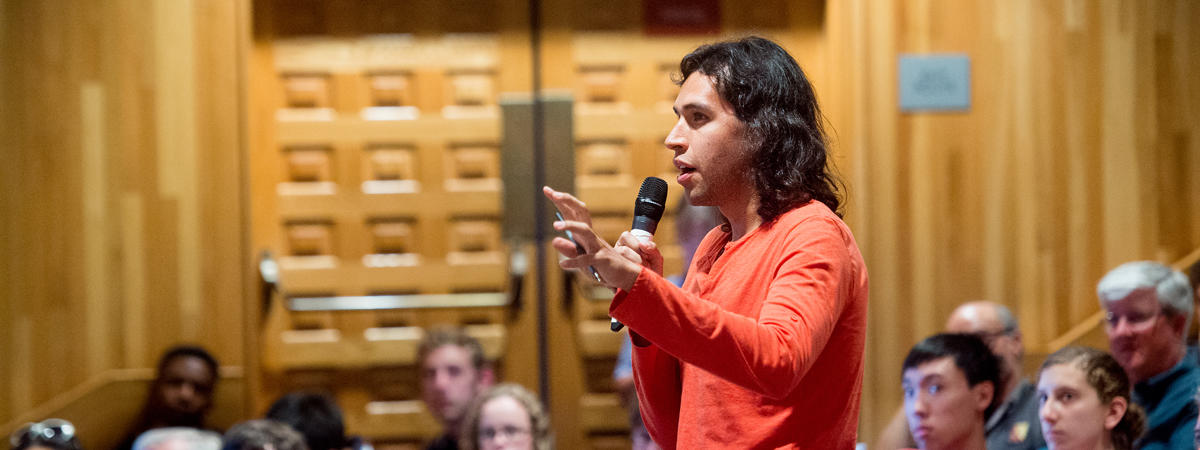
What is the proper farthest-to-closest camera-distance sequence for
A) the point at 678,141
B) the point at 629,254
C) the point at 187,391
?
the point at 187,391 → the point at 678,141 → the point at 629,254

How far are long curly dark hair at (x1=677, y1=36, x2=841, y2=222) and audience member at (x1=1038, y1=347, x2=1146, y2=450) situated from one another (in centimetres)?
128

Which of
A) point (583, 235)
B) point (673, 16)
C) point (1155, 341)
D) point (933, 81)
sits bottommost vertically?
point (1155, 341)

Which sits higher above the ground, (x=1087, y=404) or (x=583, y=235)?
(x=583, y=235)

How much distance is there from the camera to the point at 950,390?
274cm

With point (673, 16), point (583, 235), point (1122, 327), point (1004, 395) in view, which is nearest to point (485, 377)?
point (673, 16)

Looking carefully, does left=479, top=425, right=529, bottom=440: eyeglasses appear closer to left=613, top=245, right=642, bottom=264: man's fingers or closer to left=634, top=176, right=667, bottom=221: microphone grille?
A: left=634, top=176, right=667, bottom=221: microphone grille

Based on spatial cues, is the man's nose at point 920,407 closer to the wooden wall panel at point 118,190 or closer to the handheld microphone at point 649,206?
the handheld microphone at point 649,206

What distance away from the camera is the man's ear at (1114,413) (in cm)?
257

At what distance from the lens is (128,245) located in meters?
4.14

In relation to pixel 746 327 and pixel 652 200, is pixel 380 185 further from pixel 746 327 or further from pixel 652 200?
pixel 746 327

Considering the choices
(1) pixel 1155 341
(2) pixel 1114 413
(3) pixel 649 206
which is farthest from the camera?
(1) pixel 1155 341

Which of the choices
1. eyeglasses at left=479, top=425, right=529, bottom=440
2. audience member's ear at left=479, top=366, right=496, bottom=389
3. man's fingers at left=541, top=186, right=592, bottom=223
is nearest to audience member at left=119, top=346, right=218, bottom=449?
audience member's ear at left=479, top=366, right=496, bottom=389

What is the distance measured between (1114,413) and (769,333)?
1.60 metres

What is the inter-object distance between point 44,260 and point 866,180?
2.76 m
